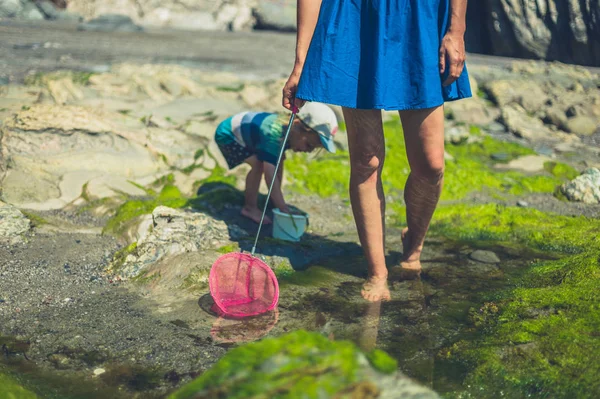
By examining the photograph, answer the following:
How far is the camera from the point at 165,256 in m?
3.93

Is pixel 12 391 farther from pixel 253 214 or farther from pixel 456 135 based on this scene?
pixel 456 135

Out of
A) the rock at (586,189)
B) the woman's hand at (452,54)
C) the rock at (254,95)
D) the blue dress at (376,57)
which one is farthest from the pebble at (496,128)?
the blue dress at (376,57)

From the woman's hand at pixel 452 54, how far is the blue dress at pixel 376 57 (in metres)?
0.04

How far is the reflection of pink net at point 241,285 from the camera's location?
3.33m

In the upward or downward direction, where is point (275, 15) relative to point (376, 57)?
downward

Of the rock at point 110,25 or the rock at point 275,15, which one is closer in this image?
the rock at point 110,25

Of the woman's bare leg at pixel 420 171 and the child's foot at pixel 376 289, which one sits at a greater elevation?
the woman's bare leg at pixel 420 171

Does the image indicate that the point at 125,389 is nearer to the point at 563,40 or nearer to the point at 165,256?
the point at 165,256

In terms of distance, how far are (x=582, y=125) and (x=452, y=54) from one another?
5.59 metres

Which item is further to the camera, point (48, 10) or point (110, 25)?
point (48, 10)

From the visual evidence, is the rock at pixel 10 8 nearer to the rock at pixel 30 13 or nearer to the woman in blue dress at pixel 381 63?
the rock at pixel 30 13

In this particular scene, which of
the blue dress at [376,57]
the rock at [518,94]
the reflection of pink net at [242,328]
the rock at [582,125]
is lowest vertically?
the reflection of pink net at [242,328]

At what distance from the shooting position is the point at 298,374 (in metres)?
1.68

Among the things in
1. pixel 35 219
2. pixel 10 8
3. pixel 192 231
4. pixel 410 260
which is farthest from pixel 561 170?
pixel 10 8
